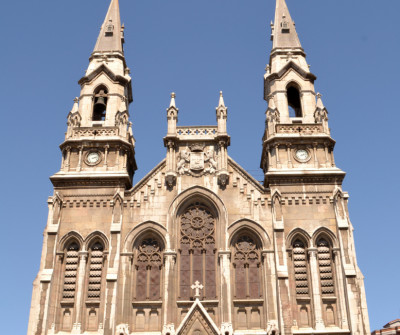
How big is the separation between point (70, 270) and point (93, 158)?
6911 mm

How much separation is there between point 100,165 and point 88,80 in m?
7.12

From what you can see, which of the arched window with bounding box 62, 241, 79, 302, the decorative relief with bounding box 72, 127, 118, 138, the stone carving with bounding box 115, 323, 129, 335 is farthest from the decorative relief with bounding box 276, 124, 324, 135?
the stone carving with bounding box 115, 323, 129, 335

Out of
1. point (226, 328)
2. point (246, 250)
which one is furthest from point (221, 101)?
point (226, 328)

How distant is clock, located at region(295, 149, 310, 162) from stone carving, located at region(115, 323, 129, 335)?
1367cm

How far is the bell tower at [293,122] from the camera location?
32528 millimetres

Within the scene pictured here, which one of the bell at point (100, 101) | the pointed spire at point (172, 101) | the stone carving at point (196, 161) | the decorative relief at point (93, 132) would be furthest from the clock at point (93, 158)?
the pointed spire at point (172, 101)

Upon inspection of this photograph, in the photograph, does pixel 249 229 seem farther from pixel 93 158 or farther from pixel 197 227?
pixel 93 158

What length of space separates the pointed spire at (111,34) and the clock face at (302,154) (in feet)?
48.6

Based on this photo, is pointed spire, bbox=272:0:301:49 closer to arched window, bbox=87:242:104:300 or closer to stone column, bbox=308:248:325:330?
stone column, bbox=308:248:325:330

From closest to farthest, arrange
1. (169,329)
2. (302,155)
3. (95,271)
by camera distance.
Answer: (169,329) < (95,271) < (302,155)

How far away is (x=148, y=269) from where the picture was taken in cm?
3022

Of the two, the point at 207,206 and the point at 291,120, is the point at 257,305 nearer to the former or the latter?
the point at 207,206

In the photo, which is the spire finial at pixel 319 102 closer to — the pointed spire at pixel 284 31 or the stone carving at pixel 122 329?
the pointed spire at pixel 284 31

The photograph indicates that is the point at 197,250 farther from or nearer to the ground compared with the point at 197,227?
nearer to the ground
